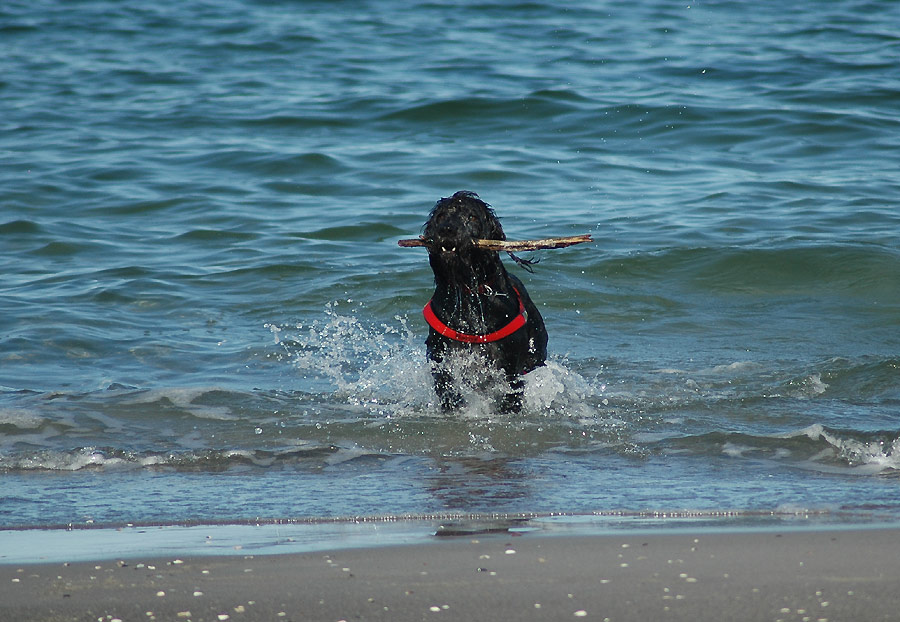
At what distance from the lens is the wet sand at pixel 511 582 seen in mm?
3410

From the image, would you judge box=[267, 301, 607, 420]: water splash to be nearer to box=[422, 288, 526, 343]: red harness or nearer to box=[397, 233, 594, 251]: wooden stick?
box=[422, 288, 526, 343]: red harness

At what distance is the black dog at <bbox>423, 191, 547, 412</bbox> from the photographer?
6070 mm

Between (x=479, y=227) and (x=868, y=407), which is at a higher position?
(x=479, y=227)

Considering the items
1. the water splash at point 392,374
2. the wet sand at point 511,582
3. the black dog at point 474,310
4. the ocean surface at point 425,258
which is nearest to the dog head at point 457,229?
the black dog at point 474,310

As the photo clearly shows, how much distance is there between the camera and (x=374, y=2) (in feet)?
82.6

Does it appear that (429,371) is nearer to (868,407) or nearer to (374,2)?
(868,407)

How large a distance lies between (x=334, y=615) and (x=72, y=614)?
31.6 inches

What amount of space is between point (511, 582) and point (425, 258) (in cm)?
825

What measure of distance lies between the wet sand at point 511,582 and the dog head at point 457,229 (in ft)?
7.56

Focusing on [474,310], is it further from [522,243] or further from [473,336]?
[522,243]

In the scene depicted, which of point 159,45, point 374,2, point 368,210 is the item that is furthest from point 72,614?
point 374,2

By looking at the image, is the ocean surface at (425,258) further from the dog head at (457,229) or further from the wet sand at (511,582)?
the dog head at (457,229)

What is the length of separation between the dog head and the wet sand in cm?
230

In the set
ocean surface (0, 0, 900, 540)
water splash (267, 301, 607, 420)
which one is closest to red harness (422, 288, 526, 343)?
water splash (267, 301, 607, 420)
